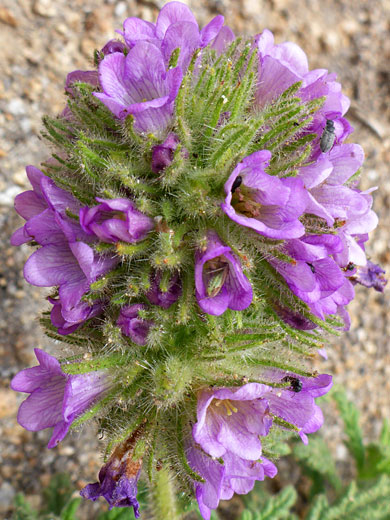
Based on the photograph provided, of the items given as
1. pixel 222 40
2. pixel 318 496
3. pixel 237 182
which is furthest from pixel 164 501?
pixel 222 40

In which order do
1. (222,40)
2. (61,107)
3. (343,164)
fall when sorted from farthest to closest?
(61,107)
(222,40)
(343,164)

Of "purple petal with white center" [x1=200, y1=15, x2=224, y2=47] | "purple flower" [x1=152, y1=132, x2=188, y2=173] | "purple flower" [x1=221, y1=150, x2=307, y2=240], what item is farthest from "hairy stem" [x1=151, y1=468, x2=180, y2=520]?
"purple petal with white center" [x1=200, y1=15, x2=224, y2=47]

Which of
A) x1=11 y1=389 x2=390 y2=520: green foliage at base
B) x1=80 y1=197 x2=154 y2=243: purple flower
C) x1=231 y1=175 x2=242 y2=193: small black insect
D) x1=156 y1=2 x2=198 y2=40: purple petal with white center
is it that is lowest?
x1=11 y1=389 x2=390 y2=520: green foliage at base

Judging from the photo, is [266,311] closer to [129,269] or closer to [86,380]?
[129,269]

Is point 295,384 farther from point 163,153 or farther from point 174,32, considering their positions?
point 174,32

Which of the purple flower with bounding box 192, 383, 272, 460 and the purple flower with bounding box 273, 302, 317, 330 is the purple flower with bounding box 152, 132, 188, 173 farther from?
the purple flower with bounding box 192, 383, 272, 460

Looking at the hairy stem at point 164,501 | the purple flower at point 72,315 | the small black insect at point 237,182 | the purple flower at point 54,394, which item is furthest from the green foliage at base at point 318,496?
the small black insect at point 237,182

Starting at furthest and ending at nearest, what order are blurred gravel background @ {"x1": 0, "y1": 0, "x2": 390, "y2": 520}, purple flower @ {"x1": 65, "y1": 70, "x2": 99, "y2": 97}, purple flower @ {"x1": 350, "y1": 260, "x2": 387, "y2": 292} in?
blurred gravel background @ {"x1": 0, "y1": 0, "x2": 390, "y2": 520}
purple flower @ {"x1": 350, "y1": 260, "x2": 387, "y2": 292}
purple flower @ {"x1": 65, "y1": 70, "x2": 99, "y2": 97}
